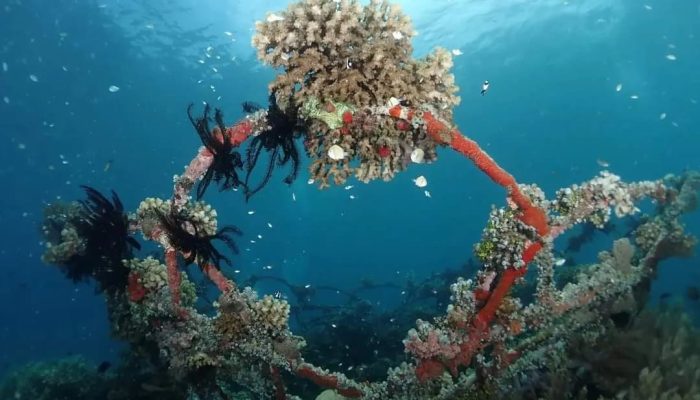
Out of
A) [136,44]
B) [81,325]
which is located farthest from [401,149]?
[81,325]

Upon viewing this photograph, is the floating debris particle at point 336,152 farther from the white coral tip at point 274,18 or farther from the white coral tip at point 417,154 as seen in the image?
the white coral tip at point 274,18

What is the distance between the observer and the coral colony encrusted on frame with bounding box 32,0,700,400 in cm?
495

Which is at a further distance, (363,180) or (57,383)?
(57,383)

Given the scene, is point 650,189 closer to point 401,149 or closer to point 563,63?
point 401,149

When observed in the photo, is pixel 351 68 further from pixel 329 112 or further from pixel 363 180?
pixel 363 180

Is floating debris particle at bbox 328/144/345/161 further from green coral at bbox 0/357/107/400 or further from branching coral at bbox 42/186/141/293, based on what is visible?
green coral at bbox 0/357/107/400

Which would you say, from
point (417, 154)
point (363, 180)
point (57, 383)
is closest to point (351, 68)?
point (417, 154)

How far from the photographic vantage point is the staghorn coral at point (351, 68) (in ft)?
16.0

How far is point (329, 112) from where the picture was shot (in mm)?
5027

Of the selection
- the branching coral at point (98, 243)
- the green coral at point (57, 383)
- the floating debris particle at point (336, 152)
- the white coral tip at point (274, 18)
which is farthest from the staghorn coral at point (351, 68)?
the green coral at point (57, 383)

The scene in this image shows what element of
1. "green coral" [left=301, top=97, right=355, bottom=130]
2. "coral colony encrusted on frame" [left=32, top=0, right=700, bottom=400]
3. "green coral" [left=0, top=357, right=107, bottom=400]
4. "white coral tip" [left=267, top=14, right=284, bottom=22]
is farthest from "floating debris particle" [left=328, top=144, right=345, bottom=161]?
"green coral" [left=0, top=357, right=107, bottom=400]

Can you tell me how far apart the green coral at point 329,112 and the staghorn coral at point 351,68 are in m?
0.01

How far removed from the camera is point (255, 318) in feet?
20.0

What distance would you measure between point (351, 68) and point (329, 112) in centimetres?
58
